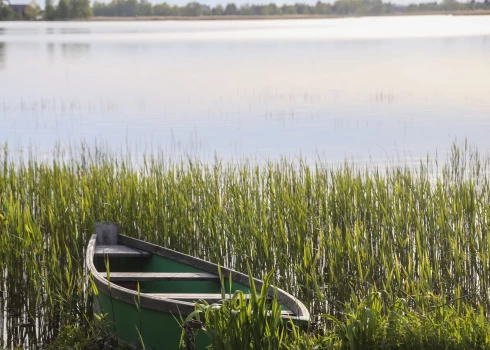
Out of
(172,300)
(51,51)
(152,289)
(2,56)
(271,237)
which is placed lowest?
(2,56)

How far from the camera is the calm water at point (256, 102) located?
Result: 20.5m

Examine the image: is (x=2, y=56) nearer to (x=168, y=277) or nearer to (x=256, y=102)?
(x=256, y=102)

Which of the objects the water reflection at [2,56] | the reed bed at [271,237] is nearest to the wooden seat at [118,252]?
the reed bed at [271,237]

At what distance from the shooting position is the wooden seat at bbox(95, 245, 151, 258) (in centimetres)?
667

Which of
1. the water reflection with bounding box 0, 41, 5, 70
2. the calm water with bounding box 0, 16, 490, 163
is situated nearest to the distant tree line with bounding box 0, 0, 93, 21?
the water reflection with bounding box 0, 41, 5, 70

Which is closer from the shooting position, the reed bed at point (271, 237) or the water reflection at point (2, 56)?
the reed bed at point (271, 237)

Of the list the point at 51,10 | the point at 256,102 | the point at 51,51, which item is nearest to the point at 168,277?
the point at 256,102

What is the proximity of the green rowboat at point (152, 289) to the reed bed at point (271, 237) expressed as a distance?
1.22 feet

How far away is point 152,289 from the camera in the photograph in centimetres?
651

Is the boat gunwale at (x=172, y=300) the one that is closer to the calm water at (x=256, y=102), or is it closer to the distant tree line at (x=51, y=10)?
the calm water at (x=256, y=102)

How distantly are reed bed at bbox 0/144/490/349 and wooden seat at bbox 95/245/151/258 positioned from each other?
0.93ft

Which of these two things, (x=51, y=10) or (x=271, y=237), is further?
(x=51, y=10)

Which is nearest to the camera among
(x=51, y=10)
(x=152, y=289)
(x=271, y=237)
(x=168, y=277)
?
(x=168, y=277)

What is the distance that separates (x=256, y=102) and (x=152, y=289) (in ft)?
76.7
